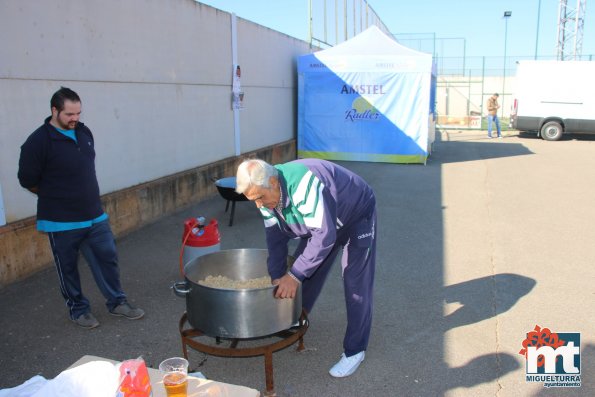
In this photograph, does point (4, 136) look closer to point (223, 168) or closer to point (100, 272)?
point (100, 272)

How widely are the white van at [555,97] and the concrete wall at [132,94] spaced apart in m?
11.5

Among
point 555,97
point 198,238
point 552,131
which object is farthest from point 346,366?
point 552,131

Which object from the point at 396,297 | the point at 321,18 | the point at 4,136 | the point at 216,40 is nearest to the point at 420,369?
the point at 396,297

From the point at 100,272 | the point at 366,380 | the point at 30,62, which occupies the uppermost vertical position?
the point at 30,62

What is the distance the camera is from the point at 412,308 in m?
4.55

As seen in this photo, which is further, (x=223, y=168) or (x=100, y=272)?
(x=223, y=168)

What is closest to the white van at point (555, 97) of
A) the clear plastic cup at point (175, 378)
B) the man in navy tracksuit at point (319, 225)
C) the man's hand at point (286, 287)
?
the man in navy tracksuit at point (319, 225)

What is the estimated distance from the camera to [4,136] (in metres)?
4.97

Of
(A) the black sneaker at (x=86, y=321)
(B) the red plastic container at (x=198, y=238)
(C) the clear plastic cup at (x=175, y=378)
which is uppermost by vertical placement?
(C) the clear plastic cup at (x=175, y=378)

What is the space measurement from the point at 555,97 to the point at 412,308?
1667 cm

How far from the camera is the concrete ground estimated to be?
3.49 meters

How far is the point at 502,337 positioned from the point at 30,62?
17.2 feet

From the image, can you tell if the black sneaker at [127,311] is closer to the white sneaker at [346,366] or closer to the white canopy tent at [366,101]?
the white sneaker at [346,366]

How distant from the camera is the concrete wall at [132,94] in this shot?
5.08 metres
